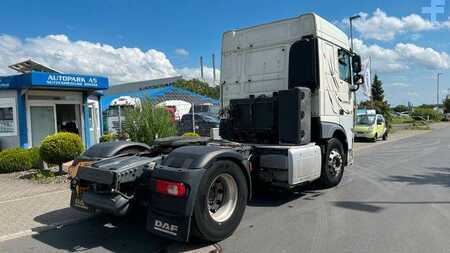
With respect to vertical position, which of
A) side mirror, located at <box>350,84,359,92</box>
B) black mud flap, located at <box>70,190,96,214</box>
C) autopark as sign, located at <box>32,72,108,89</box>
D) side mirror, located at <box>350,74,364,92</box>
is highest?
autopark as sign, located at <box>32,72,108,89</box>

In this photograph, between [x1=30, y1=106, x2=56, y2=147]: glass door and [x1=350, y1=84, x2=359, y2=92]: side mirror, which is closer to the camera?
[x1=350, y1=84, x2=359, y2=92]: side mirror

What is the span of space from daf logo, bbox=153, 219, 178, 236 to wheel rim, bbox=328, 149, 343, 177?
4.12 m

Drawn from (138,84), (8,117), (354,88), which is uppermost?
(138,84)

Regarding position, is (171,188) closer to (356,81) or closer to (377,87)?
(356,81)

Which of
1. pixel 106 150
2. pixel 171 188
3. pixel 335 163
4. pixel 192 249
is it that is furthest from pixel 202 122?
pixel 171 188

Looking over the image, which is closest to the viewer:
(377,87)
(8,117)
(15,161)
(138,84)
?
(15,161)

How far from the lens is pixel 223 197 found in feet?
16.6

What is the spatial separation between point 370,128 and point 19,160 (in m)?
17.2

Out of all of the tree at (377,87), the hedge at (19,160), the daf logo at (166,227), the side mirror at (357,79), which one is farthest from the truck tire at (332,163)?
the tree at (377,87)

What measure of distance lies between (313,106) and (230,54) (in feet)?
7.19

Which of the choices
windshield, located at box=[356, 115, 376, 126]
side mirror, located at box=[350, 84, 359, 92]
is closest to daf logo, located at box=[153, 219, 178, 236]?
side mirror, located at box=[350, 84, 359, 92]

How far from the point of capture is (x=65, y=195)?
7480mm

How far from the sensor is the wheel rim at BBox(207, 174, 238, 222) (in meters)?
4.89

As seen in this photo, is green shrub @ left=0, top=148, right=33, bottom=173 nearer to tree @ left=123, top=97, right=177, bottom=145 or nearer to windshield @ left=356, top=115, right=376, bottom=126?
tree @ left=123, top=97, right=177, bottom=145
